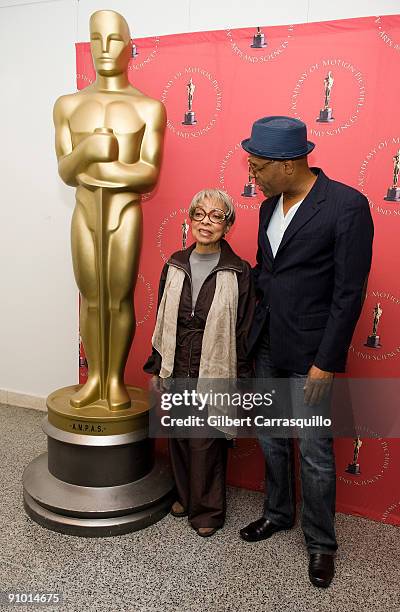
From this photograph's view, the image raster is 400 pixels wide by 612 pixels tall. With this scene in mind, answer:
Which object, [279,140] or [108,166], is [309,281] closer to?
[279,140]

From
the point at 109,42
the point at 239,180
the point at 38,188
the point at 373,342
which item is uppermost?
the point at 109,42

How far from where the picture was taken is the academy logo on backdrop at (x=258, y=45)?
2361 mm

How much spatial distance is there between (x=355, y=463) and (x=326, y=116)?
1.52 metres

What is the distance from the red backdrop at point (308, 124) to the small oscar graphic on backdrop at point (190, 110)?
0.06ft

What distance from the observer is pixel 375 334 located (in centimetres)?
235

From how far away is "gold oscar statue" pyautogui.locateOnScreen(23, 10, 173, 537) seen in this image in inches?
86.0

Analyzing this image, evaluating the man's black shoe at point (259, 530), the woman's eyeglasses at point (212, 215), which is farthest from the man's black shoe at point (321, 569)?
the woman's eyeglasses at point (212, 215)

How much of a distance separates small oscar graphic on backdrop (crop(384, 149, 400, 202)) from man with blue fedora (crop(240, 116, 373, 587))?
47 cm

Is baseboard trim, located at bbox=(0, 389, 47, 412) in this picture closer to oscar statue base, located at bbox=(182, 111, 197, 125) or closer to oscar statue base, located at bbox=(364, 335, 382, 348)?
oscar statue base, located at bbox=(182, 111, 197, 125)

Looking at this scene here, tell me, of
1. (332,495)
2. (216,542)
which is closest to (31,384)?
(216,542)

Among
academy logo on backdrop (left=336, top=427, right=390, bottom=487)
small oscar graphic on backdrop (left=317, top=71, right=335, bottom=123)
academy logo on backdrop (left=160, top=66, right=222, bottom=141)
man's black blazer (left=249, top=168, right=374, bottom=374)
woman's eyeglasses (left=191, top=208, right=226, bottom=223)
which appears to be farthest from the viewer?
academy logo on backdrop (left=160, top=66, right=222, bottom=141)

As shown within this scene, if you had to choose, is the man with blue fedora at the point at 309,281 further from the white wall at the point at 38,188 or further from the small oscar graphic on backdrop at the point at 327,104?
the white wall at the point at 38,188

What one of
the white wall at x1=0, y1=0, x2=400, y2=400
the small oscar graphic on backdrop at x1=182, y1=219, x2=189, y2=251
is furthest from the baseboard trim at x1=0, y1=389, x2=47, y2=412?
the small oscar graphic on backdrop at x1=182, y1=219, x2=189, y2=251

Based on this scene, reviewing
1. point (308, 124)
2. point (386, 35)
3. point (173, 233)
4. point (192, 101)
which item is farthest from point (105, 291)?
point (386, 35)
